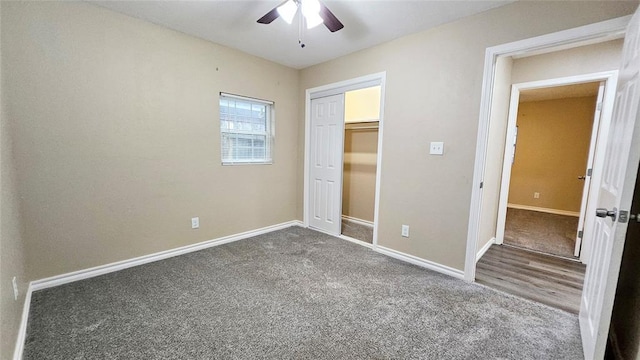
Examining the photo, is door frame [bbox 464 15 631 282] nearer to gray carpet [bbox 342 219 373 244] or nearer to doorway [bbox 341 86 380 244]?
gray carpet [bbox 342 219 373 244]

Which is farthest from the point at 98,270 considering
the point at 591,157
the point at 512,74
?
the point at 591,157

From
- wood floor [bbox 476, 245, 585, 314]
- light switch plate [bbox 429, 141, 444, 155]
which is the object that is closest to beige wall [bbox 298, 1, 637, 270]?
light switch plate [bbox 429, 141, 444, 155]

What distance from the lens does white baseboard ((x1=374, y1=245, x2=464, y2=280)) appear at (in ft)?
7.95

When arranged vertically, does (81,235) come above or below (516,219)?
above

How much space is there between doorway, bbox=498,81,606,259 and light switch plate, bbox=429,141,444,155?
8.70 ft

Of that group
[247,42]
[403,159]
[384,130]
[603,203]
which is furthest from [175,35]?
[603,203]

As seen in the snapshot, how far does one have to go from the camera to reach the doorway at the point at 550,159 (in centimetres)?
446

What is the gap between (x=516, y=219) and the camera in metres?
4.69

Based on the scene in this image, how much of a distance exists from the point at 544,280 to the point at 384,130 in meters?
2.18

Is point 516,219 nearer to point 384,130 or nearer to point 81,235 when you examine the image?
point 384,130

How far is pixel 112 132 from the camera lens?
7.59 ft

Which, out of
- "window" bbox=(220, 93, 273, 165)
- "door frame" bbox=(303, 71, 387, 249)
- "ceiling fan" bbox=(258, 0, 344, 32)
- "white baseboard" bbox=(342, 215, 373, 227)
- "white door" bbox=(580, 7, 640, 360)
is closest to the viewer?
"white door" bbox=(580, 7, 640, 360)

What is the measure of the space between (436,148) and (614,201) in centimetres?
128

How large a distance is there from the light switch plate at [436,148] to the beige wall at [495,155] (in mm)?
584
